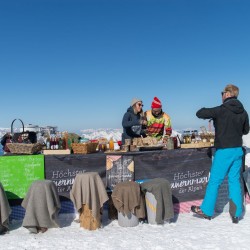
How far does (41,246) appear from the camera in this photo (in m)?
3.84

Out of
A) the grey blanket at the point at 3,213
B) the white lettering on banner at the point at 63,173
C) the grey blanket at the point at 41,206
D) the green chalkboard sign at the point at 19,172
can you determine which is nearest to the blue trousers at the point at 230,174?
the white lettering on banner at the point at 63,173

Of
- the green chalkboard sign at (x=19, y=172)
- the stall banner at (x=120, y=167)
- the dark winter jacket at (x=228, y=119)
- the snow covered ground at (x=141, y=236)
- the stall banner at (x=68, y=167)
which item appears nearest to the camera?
the snow covered ground at (x=141, y=236)

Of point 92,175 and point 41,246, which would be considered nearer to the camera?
point 41,246

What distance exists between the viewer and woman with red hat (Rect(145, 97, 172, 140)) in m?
5.96

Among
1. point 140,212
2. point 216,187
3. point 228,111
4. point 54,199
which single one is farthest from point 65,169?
point 228,111

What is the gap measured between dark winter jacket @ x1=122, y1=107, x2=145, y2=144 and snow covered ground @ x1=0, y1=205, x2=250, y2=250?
1672mm

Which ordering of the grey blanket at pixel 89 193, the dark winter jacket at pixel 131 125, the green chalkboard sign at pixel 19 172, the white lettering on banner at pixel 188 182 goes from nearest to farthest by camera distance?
the grey blanket at pixel 89 193, the green chalkboard sign at pixel 19 172, the white lettering on banner at pixel 188 182, the dark winter jacket at pixel 131 125

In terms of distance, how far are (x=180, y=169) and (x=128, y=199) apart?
128cm

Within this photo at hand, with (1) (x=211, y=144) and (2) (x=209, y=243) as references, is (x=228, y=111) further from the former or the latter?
(2) (x=209, y=243)

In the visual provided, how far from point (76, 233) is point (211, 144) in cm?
275

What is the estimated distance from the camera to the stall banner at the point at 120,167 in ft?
16.7

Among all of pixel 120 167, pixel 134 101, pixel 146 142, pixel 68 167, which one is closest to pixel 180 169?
pixel 146 142

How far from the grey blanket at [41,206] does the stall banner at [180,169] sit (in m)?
1.46

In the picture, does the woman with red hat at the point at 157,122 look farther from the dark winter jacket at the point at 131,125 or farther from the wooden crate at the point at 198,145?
the wooden crate at the point at 198,145
